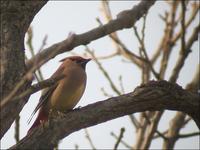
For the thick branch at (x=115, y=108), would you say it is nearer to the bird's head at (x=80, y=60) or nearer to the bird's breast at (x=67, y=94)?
the bird's breast at (x=67, y=94)

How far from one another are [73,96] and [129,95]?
5.05ft

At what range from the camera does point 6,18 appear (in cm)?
342

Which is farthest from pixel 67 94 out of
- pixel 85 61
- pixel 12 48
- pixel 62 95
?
pixel 12 48

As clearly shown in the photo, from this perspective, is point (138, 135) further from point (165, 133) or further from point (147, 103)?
point (147, 103)

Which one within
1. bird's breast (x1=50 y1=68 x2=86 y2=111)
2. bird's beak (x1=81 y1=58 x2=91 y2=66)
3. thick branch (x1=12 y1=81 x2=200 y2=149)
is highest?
bird's beak (x1=81 y1=58 x2=91 y2=66)

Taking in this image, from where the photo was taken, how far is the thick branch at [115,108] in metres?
3.52

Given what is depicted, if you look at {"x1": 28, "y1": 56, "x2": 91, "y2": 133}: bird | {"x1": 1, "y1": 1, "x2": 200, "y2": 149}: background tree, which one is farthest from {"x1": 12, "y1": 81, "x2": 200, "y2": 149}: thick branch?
{"x1": 28, "y1": 56, "x2": 91, "y2": 133}: bird

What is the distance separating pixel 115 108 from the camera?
3842mm

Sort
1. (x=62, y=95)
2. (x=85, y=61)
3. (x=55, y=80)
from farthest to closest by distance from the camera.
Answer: (x=85, y=61) < (x=62, y=95) < (x=55, y=80)

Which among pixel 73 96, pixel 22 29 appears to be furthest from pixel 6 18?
pixel 73 96

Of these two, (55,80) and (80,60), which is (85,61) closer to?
(80,60)

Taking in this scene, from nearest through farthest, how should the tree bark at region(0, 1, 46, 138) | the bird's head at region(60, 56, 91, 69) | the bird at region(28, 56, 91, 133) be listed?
the tree bark at region(0, 1, 46, 138), the bird at region(28, 56, 91, 133), the bird's head at region(60, 56, 91, 69)

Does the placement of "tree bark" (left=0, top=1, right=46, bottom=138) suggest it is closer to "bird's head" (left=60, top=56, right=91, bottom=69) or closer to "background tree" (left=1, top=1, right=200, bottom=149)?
"background tree" (left=1, top=1, right=200, bottom=149)

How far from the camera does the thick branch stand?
352cm
